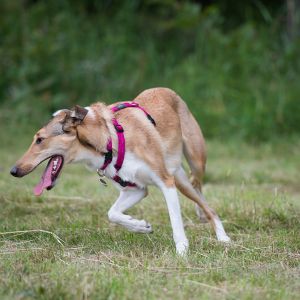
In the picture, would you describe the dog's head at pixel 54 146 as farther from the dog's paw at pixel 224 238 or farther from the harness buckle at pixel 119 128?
the dog's paw at pixel 224 238

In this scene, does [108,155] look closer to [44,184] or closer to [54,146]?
[54,146]

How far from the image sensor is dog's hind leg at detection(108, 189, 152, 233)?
5.97 m

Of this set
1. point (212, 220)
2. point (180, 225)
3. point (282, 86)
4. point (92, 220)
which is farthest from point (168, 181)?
point (282, 86)

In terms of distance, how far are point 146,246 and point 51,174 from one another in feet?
2.95

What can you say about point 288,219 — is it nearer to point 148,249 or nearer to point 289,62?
point 148,249

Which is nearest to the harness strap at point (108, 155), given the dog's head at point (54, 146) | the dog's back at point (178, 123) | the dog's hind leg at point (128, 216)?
the dog's head at point (54, 146)

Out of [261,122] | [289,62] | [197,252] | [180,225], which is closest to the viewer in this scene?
[197,252]

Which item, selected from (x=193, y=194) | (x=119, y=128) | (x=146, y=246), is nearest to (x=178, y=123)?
(x=193, y=194)

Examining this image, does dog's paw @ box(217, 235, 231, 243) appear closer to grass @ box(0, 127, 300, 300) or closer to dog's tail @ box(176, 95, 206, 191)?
grass @ box(0, 127, 300, 300)

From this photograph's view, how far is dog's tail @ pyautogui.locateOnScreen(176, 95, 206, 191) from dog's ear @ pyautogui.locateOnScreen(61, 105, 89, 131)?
1.30 m

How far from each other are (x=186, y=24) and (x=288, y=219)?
27.1ft

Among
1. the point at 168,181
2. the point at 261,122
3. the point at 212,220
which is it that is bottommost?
the point at 261,122

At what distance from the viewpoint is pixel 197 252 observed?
17.6 feet

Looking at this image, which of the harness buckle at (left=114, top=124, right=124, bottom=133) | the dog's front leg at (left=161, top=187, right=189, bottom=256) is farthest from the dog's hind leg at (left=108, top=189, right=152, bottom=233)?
the harness buckle at (left=114, top=124, right=124, bottom=133)
